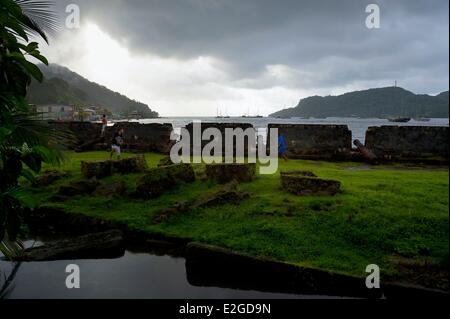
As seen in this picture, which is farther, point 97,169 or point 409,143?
point 409,143

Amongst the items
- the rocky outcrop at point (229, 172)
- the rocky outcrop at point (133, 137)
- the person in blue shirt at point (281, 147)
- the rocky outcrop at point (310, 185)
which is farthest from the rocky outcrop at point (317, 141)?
the rocky outcrop at point (310, 185)

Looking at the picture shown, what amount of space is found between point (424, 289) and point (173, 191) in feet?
23.7

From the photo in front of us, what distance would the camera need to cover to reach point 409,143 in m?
17.8

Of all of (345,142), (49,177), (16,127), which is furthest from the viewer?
(345,142)

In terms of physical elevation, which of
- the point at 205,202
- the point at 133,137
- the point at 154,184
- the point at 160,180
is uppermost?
the point at 133,137

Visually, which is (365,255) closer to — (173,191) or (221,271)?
(221,271)

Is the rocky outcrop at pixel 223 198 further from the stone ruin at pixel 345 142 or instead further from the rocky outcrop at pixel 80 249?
the stone ruin at pixel 345 142

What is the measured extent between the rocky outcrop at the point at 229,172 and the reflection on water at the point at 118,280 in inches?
177

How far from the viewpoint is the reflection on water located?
648cm

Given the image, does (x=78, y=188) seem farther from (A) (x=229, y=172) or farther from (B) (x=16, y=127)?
(B) (x=16, y=127)

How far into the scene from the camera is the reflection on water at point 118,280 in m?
6.48

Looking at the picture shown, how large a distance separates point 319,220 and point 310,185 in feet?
6.71

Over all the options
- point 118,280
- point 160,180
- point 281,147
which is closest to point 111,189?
point 160,180
